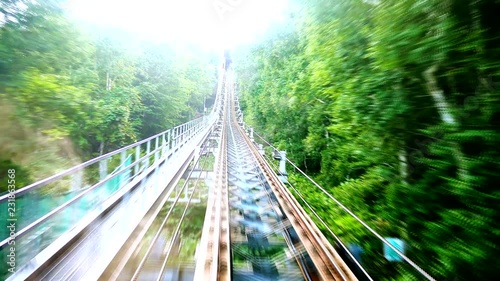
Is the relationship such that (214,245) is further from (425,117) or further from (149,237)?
(425,117)

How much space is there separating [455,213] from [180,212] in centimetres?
382

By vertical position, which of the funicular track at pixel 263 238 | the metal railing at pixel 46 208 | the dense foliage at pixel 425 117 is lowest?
the funicular track at pixel 263 238

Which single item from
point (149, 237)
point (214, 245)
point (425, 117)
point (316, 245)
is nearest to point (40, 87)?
point (149, 237)

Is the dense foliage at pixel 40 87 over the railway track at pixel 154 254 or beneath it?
over

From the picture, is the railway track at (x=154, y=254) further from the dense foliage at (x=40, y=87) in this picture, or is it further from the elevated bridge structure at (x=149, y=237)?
the dense foliage at (x=40, y=87)

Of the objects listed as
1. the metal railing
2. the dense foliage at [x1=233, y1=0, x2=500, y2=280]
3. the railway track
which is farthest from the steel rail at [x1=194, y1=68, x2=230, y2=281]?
the dense foliage at [x1=233, y1=0, x2=500, y2=280]

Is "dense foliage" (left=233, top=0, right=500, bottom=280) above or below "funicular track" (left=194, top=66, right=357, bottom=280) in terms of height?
above

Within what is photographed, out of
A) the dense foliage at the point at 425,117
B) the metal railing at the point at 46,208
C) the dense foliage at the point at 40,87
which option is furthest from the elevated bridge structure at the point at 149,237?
the dense foliage at the point at 40,87

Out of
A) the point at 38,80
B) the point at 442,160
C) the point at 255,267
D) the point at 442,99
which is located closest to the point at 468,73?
the point at 442,99

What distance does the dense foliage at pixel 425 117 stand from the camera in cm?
160

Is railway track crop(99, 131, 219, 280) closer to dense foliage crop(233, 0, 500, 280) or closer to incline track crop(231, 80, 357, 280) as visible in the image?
incline track crop(231, 80, 357, 280)

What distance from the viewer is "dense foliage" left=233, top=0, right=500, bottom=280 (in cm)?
160

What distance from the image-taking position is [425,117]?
221 centimetres

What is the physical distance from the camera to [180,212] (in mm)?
4414
